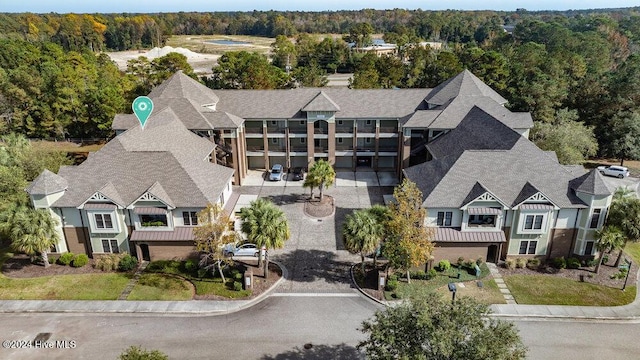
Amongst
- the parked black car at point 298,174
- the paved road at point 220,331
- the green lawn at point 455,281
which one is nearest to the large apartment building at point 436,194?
the green lawn at point 455,281

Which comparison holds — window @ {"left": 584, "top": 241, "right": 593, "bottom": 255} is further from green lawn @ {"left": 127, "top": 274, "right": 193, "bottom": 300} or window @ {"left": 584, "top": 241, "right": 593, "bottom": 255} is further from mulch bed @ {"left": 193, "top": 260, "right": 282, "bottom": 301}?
green lawn @ {"left": 127, "top": 274, "right": 193, "bottom": 300}

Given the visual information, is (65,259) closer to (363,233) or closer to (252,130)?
(363,233)

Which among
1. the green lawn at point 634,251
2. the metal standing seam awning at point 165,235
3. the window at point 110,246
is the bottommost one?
the green lawn at point 634,251

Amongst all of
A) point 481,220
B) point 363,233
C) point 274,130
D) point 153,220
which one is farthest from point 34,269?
point 481,220

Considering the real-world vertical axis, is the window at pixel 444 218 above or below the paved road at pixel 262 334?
above

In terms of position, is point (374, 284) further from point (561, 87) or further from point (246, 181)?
point (561, 87)

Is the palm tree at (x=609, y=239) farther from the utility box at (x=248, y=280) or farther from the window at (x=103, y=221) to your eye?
the window at (x=103, y=221)

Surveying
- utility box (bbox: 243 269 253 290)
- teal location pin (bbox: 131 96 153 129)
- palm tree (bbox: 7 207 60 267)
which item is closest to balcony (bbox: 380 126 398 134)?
teal location pin (bbox: 131 96 153 129)
